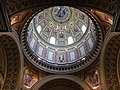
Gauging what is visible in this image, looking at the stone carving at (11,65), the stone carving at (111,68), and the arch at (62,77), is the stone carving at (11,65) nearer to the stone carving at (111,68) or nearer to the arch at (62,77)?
the arch at (62,77)

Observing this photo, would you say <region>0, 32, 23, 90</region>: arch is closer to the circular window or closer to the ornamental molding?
the circular window

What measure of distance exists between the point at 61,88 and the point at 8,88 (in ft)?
25.4

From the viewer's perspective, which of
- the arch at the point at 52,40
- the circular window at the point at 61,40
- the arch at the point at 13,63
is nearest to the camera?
the arch at the point at 13,63

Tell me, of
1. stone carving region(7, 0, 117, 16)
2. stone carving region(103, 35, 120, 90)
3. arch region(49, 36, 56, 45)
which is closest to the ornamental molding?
stone carving region(103, 35, 120, 90)

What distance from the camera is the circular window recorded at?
79.3 feet

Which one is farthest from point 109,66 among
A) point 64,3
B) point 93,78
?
point 64,3

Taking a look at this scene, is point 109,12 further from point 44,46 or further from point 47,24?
point 47,24

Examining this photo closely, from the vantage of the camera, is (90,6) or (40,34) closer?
(90,6)

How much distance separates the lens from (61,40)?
29.5 metres

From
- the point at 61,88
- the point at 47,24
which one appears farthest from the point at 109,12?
the point at 47,24

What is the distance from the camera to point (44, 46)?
27.9 m

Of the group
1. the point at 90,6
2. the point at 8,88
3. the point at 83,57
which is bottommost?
the point at 8,88

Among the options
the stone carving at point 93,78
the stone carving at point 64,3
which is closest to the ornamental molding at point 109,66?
the stone carving at point 93,78

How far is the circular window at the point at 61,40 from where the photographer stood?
24.2m
